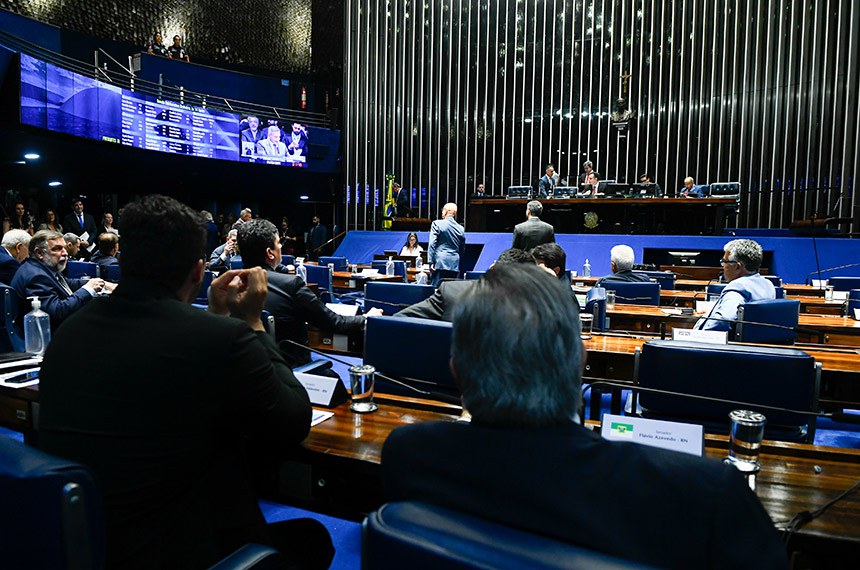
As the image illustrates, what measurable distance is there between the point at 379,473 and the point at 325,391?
51 centimetres

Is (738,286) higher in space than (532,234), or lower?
lower

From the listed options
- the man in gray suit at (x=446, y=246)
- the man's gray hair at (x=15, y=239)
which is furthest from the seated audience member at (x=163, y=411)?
the man in gray suit at (x=446, y=246)

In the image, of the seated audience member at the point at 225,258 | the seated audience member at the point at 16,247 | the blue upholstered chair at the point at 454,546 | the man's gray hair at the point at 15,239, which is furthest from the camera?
the seated audience member at the point at 225,258

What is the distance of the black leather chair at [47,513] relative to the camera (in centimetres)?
84

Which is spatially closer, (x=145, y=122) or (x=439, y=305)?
(x=439, y=305)

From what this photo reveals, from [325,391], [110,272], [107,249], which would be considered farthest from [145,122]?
[325,391]

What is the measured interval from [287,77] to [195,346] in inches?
646

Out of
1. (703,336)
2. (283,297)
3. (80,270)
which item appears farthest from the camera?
(80,270)

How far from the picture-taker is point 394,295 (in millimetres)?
3875

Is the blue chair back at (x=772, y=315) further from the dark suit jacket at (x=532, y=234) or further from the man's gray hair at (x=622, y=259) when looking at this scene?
the dark suit jacket at (x=532, y=234)

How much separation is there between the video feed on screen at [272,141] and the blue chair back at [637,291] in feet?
31.5

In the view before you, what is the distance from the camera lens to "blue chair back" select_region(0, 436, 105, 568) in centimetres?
84

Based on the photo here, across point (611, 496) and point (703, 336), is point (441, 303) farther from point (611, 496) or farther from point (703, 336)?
point (611, 496)

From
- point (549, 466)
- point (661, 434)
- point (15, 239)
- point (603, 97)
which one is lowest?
point (661, 434)
